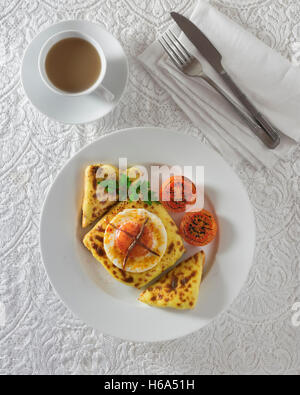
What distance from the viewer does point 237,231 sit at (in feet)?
2.81

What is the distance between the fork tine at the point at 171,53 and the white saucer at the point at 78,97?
0.10 m

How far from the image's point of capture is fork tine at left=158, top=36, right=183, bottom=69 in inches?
34.4

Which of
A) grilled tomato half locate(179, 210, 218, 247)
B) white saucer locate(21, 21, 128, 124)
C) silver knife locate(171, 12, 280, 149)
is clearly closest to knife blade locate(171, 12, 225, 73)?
silver knife locate(171, 12, 280, 149)

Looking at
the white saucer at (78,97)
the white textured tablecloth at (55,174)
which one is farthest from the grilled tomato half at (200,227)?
the white saucer at (78,97)

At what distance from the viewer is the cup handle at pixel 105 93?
2.70ft

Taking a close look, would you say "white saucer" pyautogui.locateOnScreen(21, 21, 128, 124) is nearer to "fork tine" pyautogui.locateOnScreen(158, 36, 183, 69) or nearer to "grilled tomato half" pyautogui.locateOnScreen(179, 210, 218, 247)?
"fork tine" pyautogui.locateOnScreen(158, 36, 183, 69)

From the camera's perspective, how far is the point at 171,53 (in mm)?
878

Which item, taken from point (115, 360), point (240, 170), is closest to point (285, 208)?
point (240, 170)

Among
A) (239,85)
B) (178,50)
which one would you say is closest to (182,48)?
(178,50)

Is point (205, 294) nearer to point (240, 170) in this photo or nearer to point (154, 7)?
point (240, 170)

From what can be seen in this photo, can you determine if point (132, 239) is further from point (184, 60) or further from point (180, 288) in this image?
point (184, 60)

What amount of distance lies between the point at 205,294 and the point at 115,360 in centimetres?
31

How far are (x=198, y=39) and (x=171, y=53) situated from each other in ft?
0.24

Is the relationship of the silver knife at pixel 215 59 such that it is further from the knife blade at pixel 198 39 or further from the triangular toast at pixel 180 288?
the triangular toast at pixel 180 288
